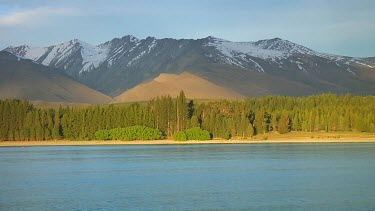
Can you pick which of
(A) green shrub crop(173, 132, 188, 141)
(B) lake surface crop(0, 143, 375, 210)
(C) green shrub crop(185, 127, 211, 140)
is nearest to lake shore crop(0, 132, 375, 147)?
(A) green shrub crop(173, 132, 188, 141)

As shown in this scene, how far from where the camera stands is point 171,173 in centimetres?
7519

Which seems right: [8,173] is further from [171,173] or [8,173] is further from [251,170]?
[251,170]

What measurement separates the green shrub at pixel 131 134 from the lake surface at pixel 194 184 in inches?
2429

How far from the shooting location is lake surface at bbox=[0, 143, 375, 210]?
4981 centimetres

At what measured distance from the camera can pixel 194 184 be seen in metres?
62.8

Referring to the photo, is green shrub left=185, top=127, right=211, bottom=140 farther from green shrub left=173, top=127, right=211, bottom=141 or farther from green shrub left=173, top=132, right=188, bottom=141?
green shrub left=173, top=132, right=188, bottom=141

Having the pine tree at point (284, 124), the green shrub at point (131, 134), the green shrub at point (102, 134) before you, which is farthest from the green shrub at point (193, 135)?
the pine tree at point (284, 124)

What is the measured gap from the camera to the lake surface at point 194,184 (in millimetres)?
49812

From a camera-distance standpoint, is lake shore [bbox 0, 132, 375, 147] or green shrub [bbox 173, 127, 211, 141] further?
green shrub [bbox 173, 127, 211, 141]

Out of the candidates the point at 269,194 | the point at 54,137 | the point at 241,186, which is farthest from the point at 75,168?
the point at 54,137

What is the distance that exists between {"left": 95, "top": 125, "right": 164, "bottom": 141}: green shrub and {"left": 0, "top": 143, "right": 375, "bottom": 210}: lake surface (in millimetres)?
61687

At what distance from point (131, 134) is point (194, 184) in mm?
96505

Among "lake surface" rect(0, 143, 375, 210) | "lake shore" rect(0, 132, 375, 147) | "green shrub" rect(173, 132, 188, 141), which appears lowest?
"lake surface" rect(0, 143, 375, 210)

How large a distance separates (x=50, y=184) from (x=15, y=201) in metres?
12.6
